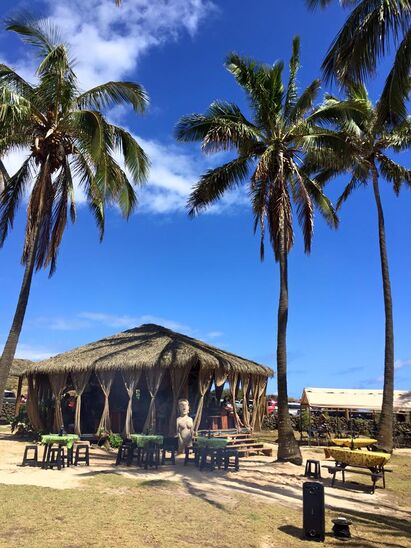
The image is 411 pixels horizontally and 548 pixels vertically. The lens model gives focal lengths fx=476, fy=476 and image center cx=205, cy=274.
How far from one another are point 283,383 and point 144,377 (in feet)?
19.0

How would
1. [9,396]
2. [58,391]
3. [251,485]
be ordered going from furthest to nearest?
[9,396]
[58,391]
[251,485]

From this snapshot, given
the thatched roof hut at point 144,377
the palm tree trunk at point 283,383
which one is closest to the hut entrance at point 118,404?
the thatched roof hut at point 144,377

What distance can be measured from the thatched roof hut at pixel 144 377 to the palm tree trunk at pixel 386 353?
5.12m

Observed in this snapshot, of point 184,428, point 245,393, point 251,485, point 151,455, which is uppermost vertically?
point 245,393

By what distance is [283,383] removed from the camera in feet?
49.4

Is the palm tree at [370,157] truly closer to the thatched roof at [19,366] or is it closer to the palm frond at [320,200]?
the palm frond at [320,200]

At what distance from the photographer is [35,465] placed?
12336 millimetres

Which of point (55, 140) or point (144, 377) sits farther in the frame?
point (144, 377)

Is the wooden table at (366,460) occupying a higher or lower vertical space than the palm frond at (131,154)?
lower

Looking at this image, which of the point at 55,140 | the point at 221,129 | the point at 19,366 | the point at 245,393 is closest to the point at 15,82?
the point at 55,140

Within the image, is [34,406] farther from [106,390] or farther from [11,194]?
[11,194]

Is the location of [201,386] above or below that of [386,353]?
below

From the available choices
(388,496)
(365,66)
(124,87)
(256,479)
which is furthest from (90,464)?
(365,66)

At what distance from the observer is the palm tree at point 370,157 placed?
51.3 ft
